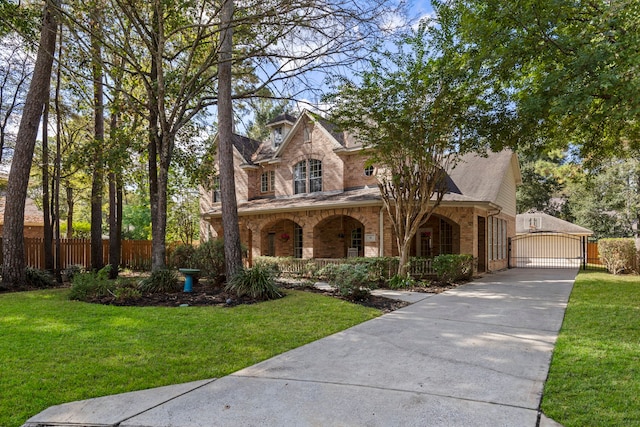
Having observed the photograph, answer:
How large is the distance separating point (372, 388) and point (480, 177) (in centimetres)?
1469

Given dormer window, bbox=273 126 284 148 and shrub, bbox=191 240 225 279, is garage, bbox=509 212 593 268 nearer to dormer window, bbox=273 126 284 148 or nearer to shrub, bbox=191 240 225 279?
dormer window, bbox=273 126 284 148

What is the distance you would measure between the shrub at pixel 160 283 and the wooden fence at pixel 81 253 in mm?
7539

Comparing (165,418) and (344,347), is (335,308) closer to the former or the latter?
(344,347)

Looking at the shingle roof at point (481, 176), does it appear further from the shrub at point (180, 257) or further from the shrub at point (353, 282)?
the shrub at point (180, 257)

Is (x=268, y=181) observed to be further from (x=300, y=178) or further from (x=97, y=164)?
(x=97, y=164)

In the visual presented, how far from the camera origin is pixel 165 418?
3.49m

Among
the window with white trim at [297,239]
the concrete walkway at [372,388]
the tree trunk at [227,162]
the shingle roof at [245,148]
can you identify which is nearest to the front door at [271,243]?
the window with white trim at [297,239]

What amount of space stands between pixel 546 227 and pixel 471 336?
24.9 meters

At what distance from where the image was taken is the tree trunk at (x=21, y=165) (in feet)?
38.4

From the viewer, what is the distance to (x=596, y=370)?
15.3ft

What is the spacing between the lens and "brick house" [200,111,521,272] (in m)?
15.4

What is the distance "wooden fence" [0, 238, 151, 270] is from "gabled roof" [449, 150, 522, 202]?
48.1 ft

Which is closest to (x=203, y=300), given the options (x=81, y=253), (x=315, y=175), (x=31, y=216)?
(x=315, y=175)

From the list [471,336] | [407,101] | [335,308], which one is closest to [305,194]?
[407,101]
